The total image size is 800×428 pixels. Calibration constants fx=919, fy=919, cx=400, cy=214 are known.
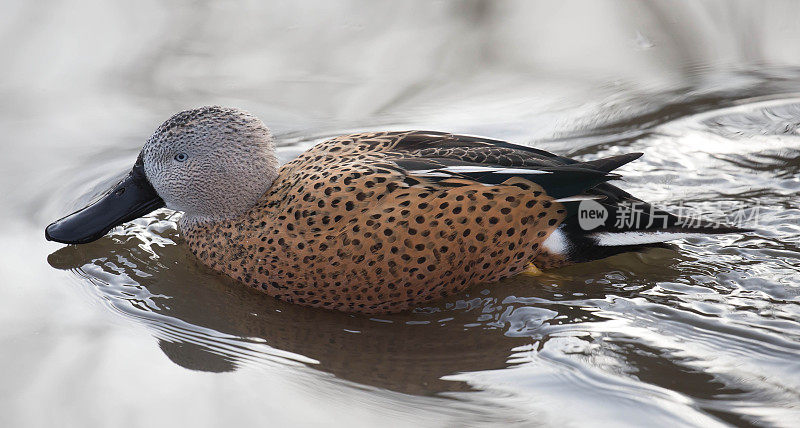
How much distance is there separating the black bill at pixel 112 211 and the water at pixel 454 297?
0.17m

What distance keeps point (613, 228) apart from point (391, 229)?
1.18 metres

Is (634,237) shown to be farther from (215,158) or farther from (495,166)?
(215,158)

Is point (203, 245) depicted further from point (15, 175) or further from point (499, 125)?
point (499, 125)

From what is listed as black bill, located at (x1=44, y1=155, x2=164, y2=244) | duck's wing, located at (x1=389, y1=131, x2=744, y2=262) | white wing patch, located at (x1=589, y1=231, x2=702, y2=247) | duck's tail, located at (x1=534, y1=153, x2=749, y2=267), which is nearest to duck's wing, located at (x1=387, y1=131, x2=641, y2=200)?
duck's wing, located at (x1=389, y1=131, x2=744, y2=262)

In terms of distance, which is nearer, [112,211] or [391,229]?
[391,229]

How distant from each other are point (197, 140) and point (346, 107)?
201 centimetres

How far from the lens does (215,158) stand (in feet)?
15.6

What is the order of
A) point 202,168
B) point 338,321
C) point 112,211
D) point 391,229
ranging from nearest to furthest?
point 391,229 < point 338,321 < point 202,168 < point 112,211

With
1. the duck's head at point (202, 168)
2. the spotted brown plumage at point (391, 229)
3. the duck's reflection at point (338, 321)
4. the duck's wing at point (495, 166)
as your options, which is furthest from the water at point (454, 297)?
the duck's wing at point (495, 166)

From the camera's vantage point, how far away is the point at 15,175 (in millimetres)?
5676

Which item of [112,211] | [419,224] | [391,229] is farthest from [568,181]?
[112,211]

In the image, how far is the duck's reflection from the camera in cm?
407

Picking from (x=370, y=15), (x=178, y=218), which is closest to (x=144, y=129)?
(x=178, y=218)

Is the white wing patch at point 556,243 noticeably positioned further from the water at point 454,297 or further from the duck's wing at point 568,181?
the water at point 454,297
